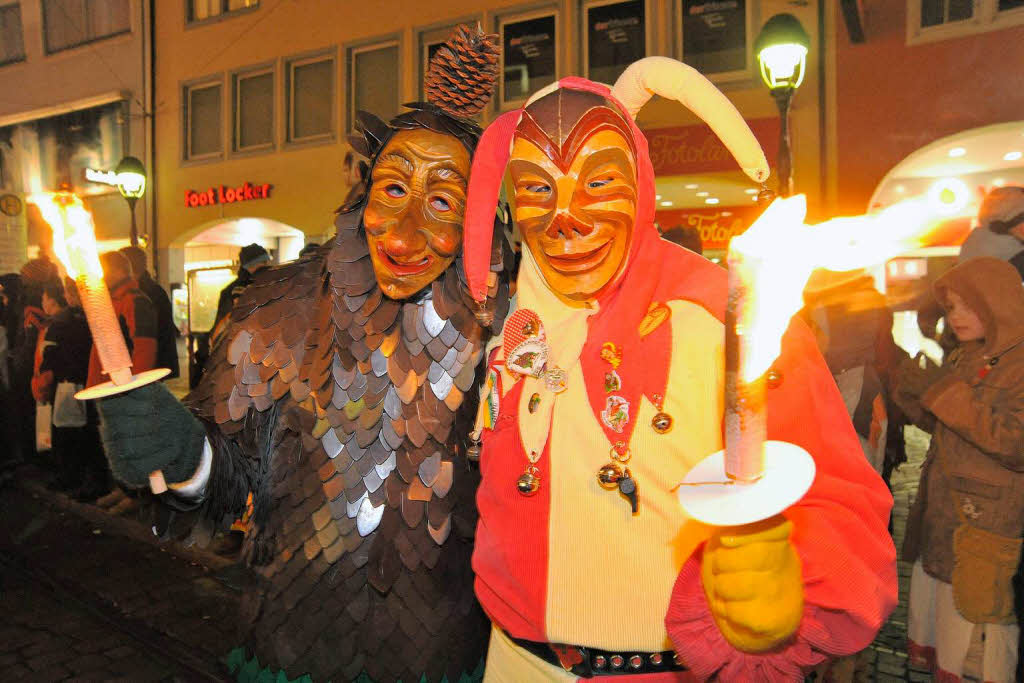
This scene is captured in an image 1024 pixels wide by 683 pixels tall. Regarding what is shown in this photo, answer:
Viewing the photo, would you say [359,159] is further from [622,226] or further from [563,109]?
[622,226]

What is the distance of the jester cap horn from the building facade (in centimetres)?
1391

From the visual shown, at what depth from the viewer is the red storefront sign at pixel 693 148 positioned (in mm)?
8492

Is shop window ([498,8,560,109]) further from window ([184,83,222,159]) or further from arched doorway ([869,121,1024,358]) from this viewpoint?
window ([184,83,222,159])

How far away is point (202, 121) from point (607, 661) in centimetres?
1419

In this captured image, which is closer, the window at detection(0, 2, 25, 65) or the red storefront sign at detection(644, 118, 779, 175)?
the red storefront sign at detection(644, 118, 779, 175)

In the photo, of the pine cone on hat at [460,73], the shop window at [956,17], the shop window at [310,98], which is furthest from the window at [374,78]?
the pine cone on hat at [460,73]

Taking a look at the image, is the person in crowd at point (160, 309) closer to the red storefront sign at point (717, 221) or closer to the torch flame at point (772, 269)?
the torch flame at point (772, 269)

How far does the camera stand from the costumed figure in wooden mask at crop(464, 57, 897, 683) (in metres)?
1.16

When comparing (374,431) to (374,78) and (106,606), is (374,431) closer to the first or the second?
(106,606)

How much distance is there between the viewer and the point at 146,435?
158cm

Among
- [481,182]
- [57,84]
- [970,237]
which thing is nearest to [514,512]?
[481,182]


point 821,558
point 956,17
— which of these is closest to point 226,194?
point 956,17

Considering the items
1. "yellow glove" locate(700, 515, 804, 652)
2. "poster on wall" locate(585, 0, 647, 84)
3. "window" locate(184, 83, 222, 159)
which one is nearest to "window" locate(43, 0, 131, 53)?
"window" locate(184, 83, 222, 159)

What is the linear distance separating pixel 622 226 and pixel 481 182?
1.24 feet
